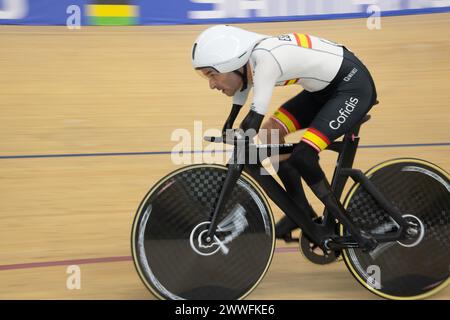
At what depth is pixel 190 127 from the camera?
18.4 ft

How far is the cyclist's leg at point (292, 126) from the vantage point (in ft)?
10.2

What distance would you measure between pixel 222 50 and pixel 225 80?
0.16m

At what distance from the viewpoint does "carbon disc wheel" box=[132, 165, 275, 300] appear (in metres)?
2.96

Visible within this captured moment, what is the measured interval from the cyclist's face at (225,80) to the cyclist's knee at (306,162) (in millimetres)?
387

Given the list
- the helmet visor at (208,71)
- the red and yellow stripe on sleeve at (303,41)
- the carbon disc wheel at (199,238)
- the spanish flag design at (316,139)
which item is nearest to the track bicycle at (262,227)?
the carbon disc wheel at (199,238)

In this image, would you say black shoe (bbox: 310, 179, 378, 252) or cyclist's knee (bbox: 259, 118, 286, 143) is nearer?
black shoe (bbox: 310, 179, 378, 252)

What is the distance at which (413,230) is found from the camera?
317 cm

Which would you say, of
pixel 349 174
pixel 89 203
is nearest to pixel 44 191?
pixel 89 203

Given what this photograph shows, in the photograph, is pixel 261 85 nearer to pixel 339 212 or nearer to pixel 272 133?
pixel 272 133

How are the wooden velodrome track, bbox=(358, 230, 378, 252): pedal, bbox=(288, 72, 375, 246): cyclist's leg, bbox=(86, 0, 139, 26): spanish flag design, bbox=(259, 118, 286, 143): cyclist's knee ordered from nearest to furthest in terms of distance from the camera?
bbox=(288, 72, 375, 246): cyclist's leg → bbox=(358, 230, 378, 252): pedal → bbox=(259, 118, 286, 143): cyclist's knee → the wooden velodrome track → bbox=(86, 0, 139, 26): spanish flag design

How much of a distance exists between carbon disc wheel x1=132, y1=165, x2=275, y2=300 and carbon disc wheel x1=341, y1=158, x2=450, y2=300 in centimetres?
45

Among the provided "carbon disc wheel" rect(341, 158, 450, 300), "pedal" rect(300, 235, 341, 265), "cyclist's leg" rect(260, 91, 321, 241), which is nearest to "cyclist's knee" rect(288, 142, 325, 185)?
"cyclist's leg" rect(260, 91, 321, 241)

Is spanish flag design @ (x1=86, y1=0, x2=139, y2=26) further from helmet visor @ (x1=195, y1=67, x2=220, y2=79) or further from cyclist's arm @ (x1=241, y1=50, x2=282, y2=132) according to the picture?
cyclist's arm @ (x1=241, y1=50, x2=282, y2=132)

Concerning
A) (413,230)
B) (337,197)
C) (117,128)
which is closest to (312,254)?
(337,197)
